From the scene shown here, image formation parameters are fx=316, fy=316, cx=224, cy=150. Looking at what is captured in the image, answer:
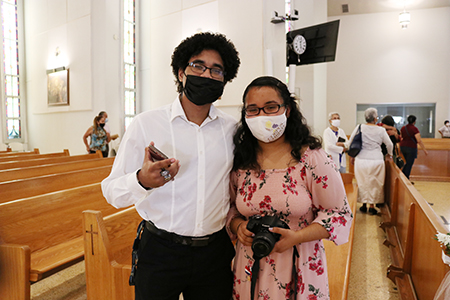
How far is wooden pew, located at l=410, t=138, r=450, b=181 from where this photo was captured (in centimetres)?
776

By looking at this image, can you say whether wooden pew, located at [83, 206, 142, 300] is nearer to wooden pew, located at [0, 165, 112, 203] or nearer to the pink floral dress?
the pink floral dress

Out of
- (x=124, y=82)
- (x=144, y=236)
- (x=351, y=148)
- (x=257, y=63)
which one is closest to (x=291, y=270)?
(x=144, y=236)

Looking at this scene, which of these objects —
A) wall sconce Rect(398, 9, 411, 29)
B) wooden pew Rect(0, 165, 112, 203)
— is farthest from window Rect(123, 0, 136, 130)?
wall sconce Rect(398, 9, 411, 29)

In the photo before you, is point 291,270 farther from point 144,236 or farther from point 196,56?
point 196,56

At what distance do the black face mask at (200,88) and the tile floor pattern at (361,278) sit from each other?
6.94ft

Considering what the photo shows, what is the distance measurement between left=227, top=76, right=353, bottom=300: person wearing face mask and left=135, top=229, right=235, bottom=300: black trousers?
9 cm

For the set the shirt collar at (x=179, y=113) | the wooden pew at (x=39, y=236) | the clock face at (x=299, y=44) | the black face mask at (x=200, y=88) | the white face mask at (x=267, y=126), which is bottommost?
the wooden pew at (x=39, y=236)

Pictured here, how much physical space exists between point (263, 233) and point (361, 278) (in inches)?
92.8

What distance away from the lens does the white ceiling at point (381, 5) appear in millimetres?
10750

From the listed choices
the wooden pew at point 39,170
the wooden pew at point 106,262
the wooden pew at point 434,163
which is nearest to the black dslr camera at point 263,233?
the wooden pew at point 106,262

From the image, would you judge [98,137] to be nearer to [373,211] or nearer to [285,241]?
[373,211]

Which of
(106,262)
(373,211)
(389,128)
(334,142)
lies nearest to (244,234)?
(106,262)

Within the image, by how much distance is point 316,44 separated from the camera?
19.8 feet

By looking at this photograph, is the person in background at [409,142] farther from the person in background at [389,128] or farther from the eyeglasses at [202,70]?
the eyeglasses at [202,70]
